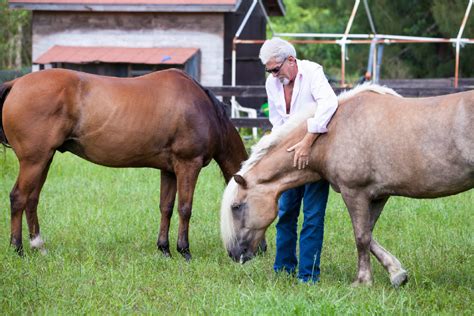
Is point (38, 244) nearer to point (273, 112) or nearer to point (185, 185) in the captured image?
point (185, 185)

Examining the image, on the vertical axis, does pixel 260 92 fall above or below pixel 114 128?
below

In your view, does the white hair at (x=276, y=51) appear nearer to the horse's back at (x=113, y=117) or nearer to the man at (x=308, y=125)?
the man at (x=308, y=125)

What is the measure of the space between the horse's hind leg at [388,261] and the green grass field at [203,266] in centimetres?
9

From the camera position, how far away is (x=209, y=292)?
5809mm

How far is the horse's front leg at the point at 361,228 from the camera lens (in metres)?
6.02

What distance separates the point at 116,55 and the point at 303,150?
14.2m

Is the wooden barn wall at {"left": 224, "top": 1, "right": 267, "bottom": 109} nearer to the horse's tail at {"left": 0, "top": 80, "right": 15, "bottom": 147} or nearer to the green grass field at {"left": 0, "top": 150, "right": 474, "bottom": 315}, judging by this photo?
the green grass field at {"left": 0, "top": 150, "right": 474, "bottom": 315}

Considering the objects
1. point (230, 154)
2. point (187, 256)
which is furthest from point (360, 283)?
point (230, 154)

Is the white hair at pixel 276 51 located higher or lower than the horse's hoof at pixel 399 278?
higher

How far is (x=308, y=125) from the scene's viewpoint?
6.04 m

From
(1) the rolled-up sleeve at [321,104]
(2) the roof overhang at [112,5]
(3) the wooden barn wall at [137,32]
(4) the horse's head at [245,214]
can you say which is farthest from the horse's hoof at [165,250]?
(3) the wooden barn wall at [137,32]

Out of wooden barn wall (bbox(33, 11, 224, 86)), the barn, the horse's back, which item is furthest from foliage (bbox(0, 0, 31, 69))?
the horse's back

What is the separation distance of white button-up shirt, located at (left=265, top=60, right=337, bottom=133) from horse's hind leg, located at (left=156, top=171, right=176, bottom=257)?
181cm

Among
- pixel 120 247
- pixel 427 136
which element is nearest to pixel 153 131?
pixel 120 247
